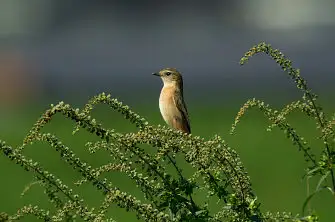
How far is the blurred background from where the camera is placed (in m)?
18.6

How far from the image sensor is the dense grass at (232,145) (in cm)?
1462

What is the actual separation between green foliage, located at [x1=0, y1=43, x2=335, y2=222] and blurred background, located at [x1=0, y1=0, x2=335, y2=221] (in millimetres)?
9078

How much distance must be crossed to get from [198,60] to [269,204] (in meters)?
19.2

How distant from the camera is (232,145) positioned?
Answer: 19.2m

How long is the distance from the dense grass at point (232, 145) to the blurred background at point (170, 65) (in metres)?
0.02

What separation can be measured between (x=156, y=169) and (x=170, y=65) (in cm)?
2690

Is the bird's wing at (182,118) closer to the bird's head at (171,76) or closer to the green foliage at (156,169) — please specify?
the bird's head at (171,76)

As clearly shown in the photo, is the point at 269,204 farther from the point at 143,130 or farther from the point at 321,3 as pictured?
the point at 321,3

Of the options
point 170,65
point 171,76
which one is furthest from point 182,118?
point 170,65

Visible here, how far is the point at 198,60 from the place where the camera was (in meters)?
33.2

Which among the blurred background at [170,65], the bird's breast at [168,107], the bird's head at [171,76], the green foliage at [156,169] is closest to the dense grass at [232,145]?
the blurred background at [170,65]

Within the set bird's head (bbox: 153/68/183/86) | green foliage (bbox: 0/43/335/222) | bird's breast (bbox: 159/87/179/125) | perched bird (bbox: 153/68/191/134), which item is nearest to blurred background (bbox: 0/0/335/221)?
bird's head (bbox: 153/68/183/86)

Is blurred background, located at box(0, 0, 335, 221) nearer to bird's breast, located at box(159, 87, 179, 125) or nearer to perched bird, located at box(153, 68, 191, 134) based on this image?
perched bird, located at box(153, 68, 191, 134)

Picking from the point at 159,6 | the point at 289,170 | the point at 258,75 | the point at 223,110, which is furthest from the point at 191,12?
the point at 289,170
